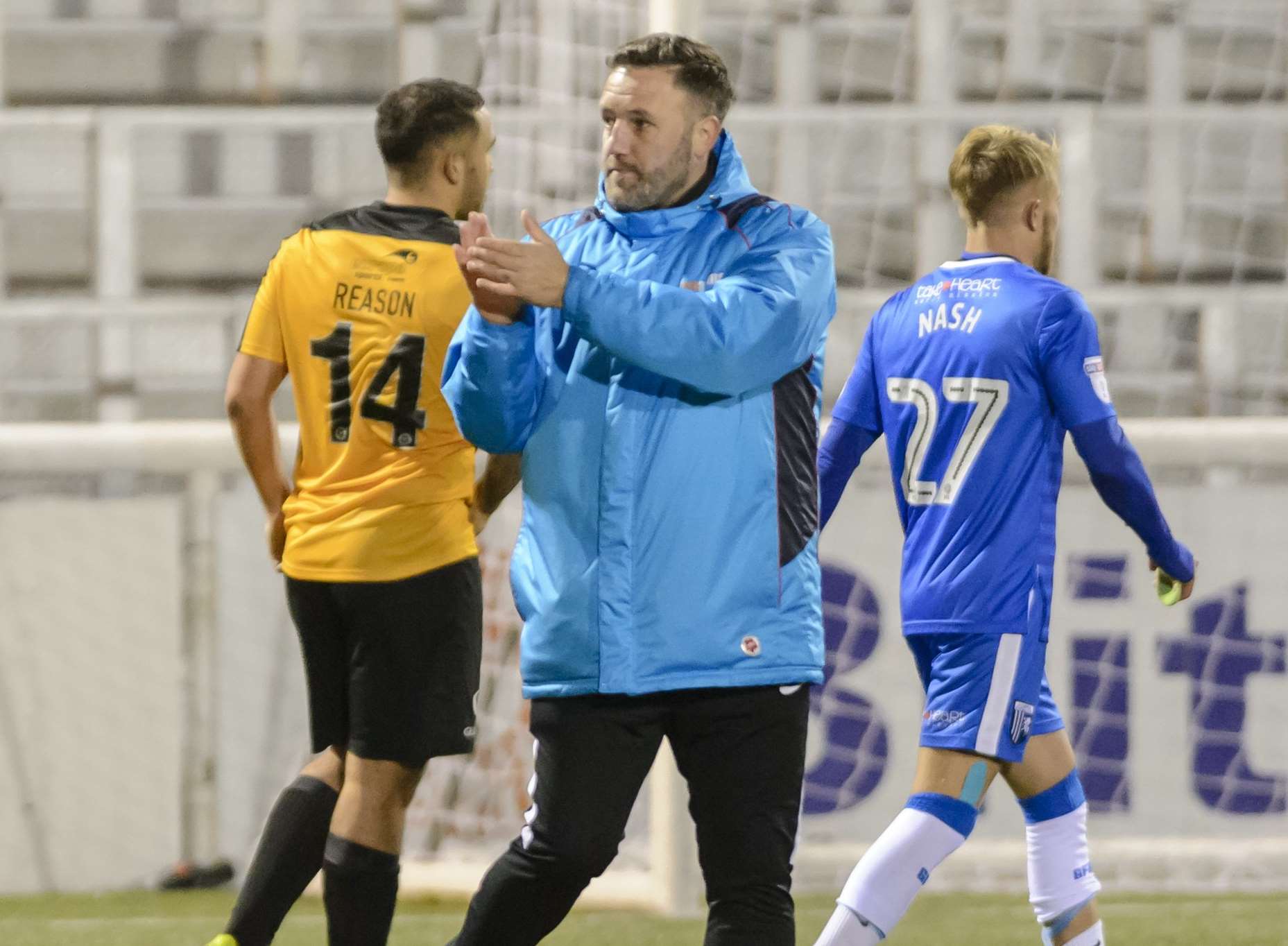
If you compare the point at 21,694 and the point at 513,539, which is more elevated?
the point at 513,539

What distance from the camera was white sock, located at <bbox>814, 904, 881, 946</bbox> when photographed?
2.69m

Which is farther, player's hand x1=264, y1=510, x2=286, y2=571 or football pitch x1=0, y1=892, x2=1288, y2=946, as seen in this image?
football pitch x1=0, y1=892, x2=1288, y2=946

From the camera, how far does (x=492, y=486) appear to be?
297 cm

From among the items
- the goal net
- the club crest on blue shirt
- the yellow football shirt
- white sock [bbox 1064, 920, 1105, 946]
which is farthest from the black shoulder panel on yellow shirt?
white sock [bbox 1064, 920, 1105, 946]

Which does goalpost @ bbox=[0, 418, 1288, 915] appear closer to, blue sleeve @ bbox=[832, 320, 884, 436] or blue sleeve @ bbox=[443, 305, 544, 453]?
blue sleeve @ bbox=[832, 320, 884, 436]

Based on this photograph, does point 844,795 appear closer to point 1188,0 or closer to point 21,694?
point 21,694

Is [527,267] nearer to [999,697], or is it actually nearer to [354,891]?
[999,697]

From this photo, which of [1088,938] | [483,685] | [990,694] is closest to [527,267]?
[990,694]

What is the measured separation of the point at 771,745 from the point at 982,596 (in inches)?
25.5

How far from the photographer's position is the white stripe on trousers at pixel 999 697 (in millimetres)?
2740

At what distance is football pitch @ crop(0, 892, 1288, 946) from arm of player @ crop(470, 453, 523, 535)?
1234 mm

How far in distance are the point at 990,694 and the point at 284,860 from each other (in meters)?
1.17

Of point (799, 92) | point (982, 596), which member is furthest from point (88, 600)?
point (799, 92)

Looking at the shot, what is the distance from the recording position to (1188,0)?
8203 millimetres
